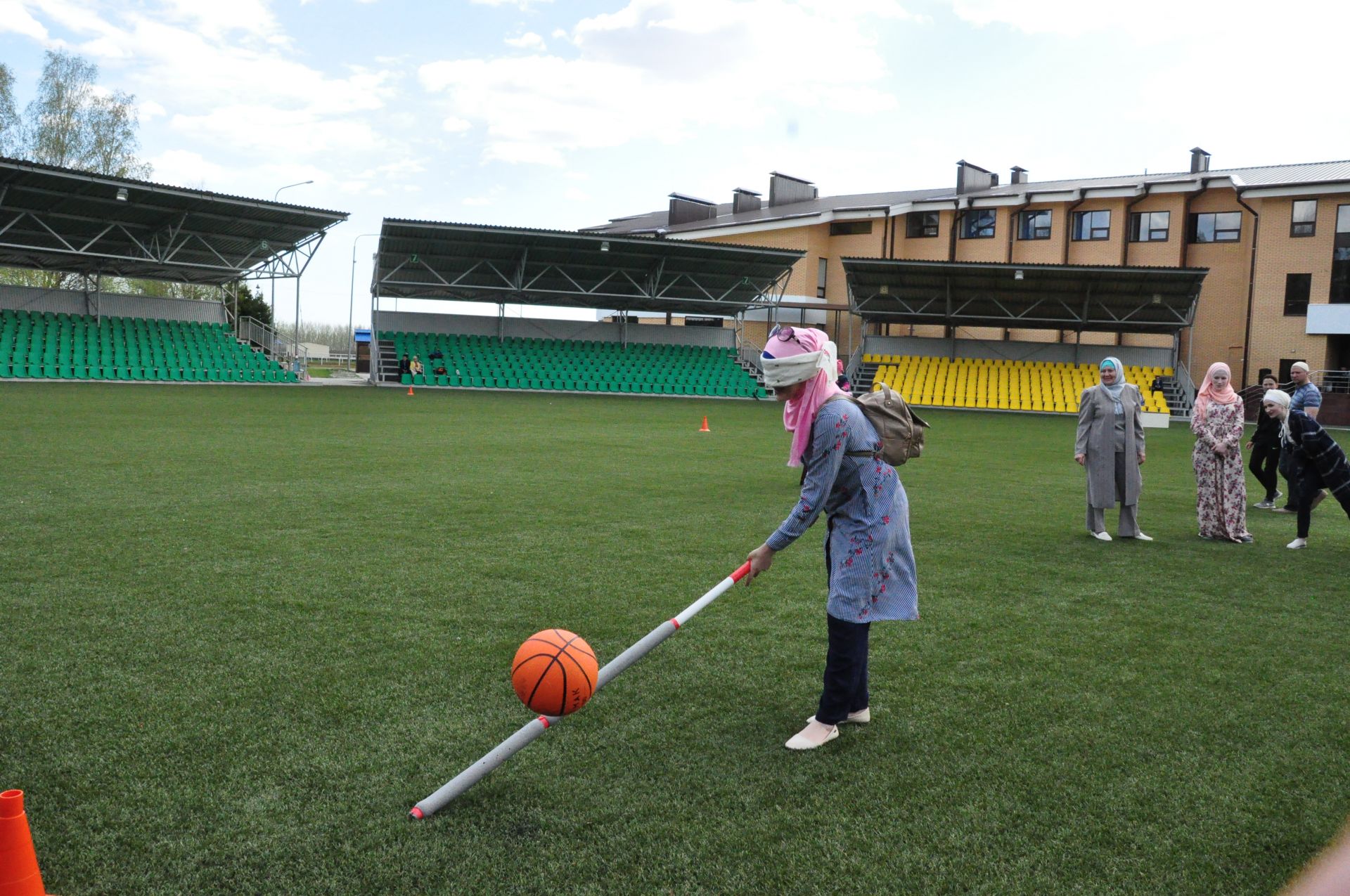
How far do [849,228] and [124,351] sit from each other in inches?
1247

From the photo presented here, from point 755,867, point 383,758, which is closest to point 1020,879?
point 755,867

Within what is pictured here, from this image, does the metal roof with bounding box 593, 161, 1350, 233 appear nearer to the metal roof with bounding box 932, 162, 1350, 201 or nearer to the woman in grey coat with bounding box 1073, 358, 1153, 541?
the metal roof with bounding box 932, 162, 1350, 201

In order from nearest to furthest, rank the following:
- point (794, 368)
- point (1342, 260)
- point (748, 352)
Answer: point (794, 368) → point (1342, 260) → point (748, 352)

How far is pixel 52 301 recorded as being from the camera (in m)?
36.5

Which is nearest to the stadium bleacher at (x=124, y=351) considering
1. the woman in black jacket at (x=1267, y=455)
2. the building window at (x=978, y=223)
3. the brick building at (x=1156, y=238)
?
the brick building at (x=1156, y=238)

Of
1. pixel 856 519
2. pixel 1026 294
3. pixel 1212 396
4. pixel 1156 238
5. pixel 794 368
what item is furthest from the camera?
pixel 1156 238

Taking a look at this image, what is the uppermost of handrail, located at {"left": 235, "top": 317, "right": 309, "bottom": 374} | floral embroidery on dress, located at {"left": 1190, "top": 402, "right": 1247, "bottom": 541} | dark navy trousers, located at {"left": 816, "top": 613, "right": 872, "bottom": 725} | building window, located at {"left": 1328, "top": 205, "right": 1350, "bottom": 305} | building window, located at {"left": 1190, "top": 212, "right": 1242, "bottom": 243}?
building window, located at {"left": 1190, "top": 212, "right": 1242, "bottom": 243}

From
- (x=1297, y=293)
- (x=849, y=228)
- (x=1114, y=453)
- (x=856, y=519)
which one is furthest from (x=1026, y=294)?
(x=856, y=519)

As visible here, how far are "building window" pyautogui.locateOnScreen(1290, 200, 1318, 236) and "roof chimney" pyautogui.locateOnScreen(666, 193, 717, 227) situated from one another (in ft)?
92.3

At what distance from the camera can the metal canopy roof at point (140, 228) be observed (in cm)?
2956

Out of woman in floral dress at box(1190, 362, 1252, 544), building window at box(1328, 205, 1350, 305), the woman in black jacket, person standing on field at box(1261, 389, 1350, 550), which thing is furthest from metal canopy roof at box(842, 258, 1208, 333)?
person standing on field at box(1261, 389, 1350, 550)

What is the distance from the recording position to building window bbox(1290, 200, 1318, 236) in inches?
1467

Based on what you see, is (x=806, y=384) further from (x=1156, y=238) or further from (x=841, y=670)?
(x=1156, y=238)

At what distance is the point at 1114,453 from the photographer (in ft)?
31.0
